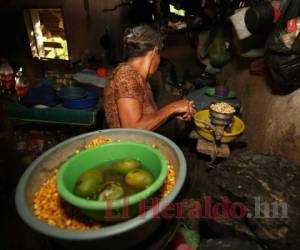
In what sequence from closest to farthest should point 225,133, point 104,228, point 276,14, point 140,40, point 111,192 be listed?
1. point 104,228
2. point 111,192
3. point 140,40
4. point 276,14
5. point 225,133

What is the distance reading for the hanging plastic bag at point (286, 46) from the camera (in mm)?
2254

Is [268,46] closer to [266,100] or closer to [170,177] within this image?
[266,100]

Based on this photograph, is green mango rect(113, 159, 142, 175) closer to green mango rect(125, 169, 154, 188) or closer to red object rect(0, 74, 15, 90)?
green mango rect(125, 169, 154, 188)

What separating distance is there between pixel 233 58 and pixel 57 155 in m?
4.32

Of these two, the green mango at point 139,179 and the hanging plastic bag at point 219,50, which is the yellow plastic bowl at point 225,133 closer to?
the green mango at point 139,179

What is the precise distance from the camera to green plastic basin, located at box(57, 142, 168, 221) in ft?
2.98

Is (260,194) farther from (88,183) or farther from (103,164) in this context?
(88,183)

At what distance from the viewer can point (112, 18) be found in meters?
5.45

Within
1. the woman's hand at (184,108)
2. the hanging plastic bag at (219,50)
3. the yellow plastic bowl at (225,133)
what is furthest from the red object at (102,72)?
the woman's hand at (184,108)

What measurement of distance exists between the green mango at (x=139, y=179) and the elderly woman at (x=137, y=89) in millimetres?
903

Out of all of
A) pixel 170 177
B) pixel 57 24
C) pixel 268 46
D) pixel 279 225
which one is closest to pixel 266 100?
pixel 268 46

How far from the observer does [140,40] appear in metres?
2.11

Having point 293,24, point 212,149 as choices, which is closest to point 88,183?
point 212,149

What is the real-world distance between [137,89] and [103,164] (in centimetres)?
95
